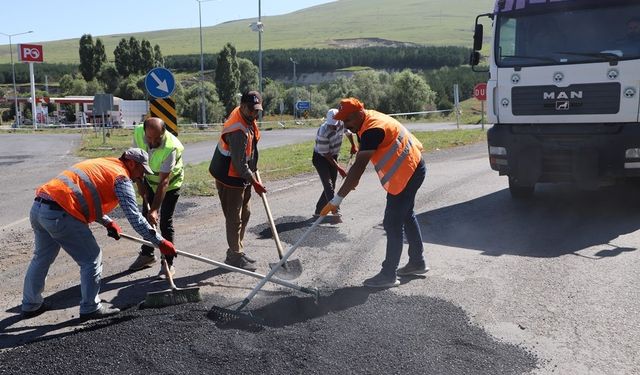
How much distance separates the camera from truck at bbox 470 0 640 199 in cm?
766

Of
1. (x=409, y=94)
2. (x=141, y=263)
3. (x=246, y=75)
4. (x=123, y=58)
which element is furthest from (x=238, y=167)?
(x=123, y=58)

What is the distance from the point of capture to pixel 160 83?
10320mm

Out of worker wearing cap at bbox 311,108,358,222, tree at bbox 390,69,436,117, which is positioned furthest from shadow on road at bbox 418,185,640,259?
tree at bbox 390,69,436,117

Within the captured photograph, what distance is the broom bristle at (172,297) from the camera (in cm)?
511

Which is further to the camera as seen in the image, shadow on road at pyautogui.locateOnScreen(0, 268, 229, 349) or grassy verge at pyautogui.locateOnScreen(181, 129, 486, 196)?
grassy verge at pyautogui.locateOnScreen(181, 129, 486, 196)

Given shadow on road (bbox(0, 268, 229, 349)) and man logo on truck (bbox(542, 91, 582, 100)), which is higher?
man logo on truck (bbox(542, 91, 582, 100))

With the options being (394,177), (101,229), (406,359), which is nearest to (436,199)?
(394,177)

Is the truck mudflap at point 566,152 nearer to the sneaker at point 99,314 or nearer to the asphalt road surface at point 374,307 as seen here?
the asphalt road surface at point 374,307

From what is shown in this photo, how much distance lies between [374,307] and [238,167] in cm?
183

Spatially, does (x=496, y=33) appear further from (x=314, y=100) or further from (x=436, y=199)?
(x=314, y=100)

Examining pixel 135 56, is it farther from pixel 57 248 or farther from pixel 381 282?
pixel 381 282

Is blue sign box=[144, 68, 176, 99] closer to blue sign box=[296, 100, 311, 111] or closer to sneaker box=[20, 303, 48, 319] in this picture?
sneaker box=[20, 303, 48, 319]

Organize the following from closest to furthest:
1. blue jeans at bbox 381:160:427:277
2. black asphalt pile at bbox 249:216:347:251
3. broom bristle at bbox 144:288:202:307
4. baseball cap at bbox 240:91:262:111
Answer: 1. broom bristle at bbox 144:288:202:307
2. blue jeans at bbox 381:160:427:277
3. baseball cap at bbox 240:91:262:111
4. black asphalt pile at bbox 249:216:347:251

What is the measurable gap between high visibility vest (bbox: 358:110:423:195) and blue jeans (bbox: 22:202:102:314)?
95.8 inches
